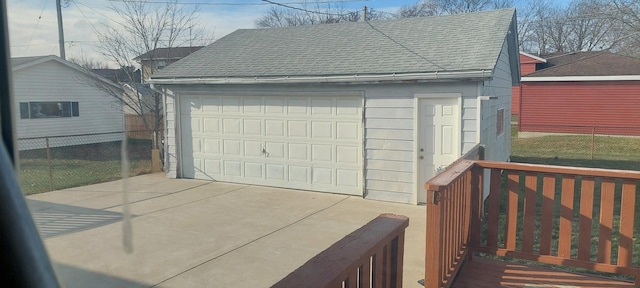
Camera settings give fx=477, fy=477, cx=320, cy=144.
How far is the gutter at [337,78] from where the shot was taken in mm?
7578

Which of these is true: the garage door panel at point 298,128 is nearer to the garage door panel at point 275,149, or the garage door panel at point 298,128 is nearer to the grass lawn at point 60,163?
the garage door panel at point 275,149

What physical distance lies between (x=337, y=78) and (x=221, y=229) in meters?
3.58

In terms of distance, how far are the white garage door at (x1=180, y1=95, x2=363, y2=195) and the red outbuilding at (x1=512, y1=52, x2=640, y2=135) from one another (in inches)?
548

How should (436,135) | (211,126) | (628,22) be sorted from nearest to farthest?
(436,135), (211,126), (628,22)

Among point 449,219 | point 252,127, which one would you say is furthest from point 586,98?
point 449,219

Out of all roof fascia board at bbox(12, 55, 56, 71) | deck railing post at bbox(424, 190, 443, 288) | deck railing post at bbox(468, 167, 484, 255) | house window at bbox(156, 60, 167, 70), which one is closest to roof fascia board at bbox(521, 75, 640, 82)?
house window at bbox(156, 60, 167, 70)

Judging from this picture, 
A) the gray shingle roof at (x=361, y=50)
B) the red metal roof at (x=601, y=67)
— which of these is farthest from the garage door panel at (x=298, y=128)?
the red metal roof at (x=601, y=67)

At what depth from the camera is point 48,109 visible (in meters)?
1.49

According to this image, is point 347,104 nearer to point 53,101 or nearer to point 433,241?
point 433,241

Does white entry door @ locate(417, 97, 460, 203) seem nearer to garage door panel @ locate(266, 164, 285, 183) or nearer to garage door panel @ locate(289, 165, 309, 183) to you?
garage door panel @ locate(289, 165, 309, 183)

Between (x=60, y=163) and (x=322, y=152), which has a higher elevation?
(x=60, y=163)

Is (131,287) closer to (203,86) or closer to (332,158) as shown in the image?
(332,158)

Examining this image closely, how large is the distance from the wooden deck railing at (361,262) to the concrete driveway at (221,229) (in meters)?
1.73

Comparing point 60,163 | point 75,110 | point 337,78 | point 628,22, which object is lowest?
point 60,163
